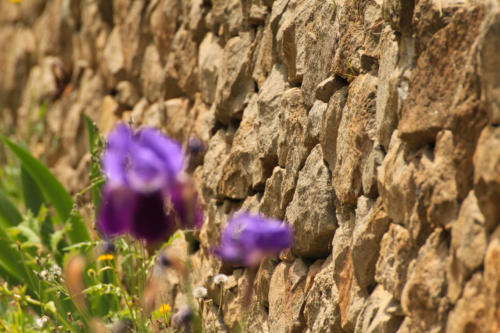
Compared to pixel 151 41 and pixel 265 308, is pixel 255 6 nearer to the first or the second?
pixel 265 308

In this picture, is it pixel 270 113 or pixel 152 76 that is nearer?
pixel 270 113

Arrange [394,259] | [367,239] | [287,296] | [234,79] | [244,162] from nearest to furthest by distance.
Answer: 1. [394,259]
2. [367,239]
3. [287,296]
4. [244,162]
5. [234,79]

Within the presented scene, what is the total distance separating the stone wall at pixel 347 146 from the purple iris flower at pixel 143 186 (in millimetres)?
499

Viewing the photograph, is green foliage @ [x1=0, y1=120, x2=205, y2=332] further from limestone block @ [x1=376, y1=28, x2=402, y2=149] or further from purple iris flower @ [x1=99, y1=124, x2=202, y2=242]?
purple iris flower @ [x1=99, y1=124, x2=202, y2=242]

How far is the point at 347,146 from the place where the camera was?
164 centimetres

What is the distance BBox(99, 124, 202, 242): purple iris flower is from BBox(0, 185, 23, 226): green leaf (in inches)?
90.0

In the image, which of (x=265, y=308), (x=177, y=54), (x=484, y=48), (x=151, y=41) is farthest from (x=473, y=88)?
(x=151, y=41)

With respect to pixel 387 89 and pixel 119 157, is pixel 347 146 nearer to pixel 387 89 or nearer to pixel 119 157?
pixel 387 89

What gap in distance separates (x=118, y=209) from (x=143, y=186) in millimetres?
58

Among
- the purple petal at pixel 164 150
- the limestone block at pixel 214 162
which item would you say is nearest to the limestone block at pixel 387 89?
the purple petal at pixel 164 150

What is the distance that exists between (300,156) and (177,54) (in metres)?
1.46

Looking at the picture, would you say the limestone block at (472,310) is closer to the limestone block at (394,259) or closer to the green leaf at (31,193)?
the limestone block at (394,259)

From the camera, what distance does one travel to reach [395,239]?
1.38 m

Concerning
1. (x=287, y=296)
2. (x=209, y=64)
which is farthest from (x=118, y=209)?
(x=209, y=64)
